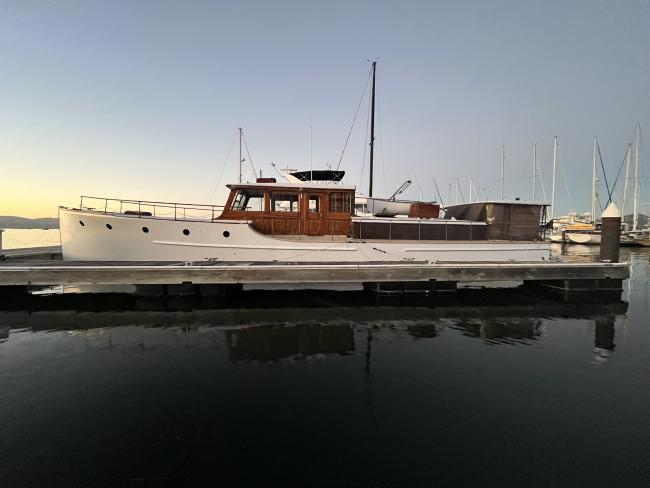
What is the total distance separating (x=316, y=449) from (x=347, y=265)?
278 inches

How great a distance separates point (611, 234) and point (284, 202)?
522 inches

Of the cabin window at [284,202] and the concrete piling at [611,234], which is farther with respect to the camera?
the cabin window at [284,202]

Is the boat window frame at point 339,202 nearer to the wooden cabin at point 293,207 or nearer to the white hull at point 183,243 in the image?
the wooden cabin at point 293,207

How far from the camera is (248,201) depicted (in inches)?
514

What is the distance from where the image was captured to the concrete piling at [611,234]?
1220 cm

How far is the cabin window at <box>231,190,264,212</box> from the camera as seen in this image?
12.8 metres

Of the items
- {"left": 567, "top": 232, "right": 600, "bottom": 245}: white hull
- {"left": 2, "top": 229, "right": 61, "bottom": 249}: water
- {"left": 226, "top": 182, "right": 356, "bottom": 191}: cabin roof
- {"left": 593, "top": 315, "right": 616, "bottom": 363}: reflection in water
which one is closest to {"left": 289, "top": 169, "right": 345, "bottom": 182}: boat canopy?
{"left": 226, "top": 182, "right": 356, "bottom": 191}: cabin roof

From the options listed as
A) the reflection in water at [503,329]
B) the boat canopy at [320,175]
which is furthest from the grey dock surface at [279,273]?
the boat canopy at [320,175]

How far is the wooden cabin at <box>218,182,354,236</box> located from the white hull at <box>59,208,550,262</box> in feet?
2.11

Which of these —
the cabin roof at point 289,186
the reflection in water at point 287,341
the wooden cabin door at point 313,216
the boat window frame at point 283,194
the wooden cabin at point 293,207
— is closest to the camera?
the reflection in water at point 287,341

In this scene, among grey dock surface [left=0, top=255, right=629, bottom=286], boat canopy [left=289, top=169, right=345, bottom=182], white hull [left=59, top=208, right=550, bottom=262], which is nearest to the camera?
grey dock surface [left=0, top=255, right=629, bottom=286]

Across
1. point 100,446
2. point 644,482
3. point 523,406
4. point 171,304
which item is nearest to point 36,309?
point 171,304

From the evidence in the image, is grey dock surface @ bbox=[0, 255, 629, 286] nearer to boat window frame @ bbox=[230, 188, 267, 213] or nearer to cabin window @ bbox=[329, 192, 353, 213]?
boat window frame @ bbox=[230, 188, 267, 213]

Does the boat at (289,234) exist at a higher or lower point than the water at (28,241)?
higher
